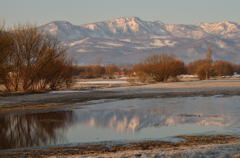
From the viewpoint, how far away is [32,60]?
51438mm

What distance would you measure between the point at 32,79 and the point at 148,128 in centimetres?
3367

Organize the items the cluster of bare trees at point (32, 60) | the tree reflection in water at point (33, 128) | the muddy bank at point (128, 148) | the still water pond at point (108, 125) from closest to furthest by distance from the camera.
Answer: the muddy bank at point (128, 148) < the tree reflection in water at point (33, 128) < the still water pond at point (108, 125) < the cluster of bare trees at point (32, 60)

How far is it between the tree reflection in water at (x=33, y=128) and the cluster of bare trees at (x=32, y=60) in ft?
68.4

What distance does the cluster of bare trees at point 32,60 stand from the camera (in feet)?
163

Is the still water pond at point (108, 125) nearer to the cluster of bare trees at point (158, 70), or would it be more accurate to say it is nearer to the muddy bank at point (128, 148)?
the muddy bank at point (128, 148)

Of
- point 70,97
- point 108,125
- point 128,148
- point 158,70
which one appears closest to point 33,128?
point 108,125

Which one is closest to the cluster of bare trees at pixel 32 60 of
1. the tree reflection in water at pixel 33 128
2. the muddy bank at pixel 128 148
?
the tree reflection in water at pixel 33 128

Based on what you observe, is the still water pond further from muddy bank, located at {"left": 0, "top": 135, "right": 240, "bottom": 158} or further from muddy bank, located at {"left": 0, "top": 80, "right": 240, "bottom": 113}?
muddy bank, located at {"left": 0, "top": 80, "right": 240, "bottom": 113}

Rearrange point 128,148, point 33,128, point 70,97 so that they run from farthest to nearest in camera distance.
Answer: point 70,97
point 33,128
point 128,148

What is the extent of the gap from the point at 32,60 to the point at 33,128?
1216 inches

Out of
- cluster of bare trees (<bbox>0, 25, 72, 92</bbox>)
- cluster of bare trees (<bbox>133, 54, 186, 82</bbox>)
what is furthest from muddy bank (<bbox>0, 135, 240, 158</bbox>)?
cluster of bare trees (<bbox>133, 54, 186, 82</bbox>)

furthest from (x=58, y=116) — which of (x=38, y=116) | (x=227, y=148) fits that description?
(x=227, y=148)

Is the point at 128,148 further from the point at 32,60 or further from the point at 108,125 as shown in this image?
the point at 32,60

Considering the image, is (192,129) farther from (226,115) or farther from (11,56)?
(11,56)
